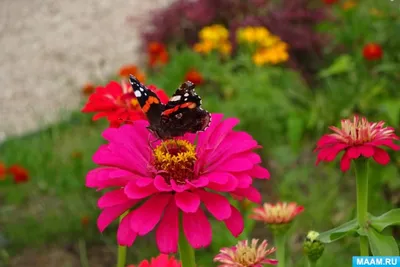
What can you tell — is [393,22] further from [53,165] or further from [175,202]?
[175,202]

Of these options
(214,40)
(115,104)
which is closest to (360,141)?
(115,104)

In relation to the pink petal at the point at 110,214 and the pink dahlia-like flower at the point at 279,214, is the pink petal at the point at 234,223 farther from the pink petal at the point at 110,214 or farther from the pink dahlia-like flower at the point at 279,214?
the pink dahlia-like flower at the point at 279,214

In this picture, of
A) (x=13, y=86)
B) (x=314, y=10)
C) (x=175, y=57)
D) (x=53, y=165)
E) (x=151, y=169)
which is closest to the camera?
(x=151, y=169)

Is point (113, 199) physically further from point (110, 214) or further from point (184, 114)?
point (184, 114)

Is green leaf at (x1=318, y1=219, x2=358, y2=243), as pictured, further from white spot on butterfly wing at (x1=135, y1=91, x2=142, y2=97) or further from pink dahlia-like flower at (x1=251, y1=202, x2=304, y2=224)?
A: white spot on butterfly wing at (x1=135, y1=91, x2=142, y2=97)

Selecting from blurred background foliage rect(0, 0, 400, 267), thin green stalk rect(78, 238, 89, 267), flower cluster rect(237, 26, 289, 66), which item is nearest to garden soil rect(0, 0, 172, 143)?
blurred background foliage rect(0, 0, 400, 267)

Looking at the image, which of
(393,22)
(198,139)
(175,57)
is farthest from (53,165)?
(198,139)

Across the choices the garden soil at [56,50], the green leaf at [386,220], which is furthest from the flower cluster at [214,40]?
the green leaf at [386,220]
